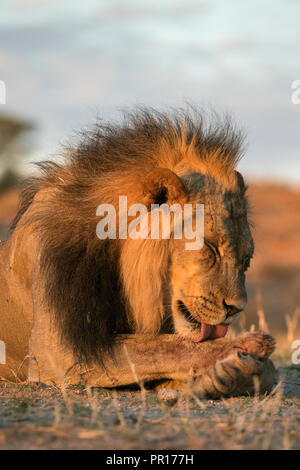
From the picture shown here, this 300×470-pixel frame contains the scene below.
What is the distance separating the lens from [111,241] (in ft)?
15.6

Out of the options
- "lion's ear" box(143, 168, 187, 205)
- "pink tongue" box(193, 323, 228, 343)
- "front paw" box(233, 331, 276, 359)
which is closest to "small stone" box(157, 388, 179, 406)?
"pink tongue" box(193, 323, 228, 343)

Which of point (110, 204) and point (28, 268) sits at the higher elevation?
point (110, 204)

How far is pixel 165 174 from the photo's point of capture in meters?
4.54

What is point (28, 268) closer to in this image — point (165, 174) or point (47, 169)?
point (47, 169)

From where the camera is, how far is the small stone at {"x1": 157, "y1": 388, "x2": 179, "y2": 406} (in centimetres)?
432

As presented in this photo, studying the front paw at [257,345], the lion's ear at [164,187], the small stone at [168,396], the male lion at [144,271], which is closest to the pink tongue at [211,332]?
the male lion at [144,271]

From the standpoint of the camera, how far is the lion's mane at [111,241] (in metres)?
4.66

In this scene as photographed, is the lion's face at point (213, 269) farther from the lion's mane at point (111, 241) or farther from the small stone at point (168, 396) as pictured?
the small stone at point (168, 396)

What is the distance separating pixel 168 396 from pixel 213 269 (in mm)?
782
